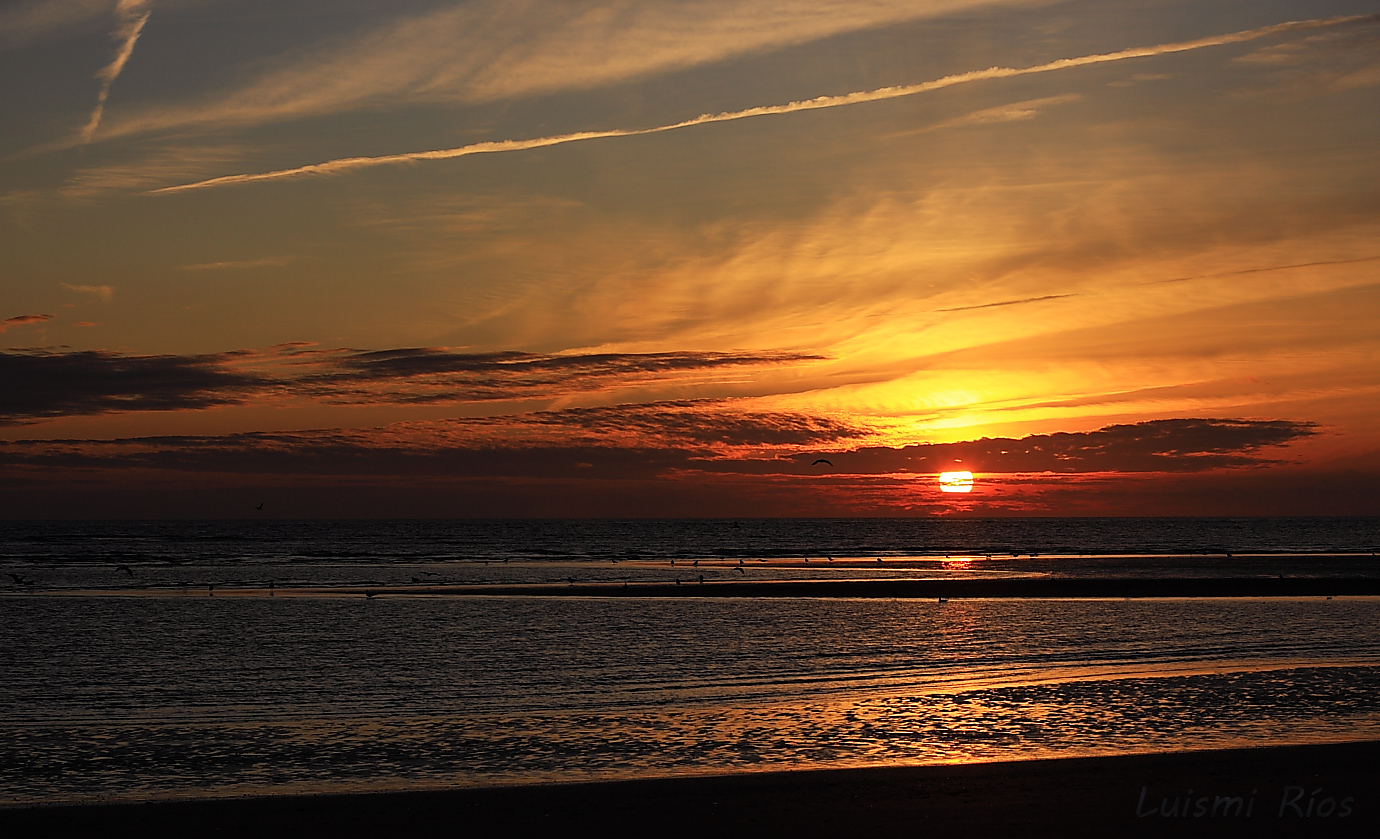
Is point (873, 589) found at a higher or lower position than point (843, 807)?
lower

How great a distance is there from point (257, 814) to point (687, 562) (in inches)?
3229

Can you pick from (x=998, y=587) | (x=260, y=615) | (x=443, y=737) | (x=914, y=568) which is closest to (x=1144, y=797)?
(x=443, y=737)

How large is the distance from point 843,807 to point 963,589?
4919 cm

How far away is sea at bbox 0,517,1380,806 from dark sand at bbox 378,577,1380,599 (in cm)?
364

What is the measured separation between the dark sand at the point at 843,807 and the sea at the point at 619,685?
98cm

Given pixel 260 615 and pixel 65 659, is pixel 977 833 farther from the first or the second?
pixel 260 615

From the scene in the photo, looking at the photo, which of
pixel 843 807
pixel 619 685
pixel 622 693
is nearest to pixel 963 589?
pixel 619 685

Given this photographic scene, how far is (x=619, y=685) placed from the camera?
86.9 feet

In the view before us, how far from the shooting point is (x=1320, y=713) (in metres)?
21.2

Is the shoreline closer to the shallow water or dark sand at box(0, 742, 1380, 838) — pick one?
the shallow water

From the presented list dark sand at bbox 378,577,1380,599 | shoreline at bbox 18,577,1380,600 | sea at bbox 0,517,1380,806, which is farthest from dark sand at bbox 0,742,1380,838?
dark sand at bbox 378,577,1380,599

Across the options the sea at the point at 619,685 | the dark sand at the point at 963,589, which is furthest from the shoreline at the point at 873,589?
the sea at the point at 619,685

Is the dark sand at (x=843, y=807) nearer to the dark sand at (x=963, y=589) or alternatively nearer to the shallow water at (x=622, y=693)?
the shallow water at (x=622, y=693)

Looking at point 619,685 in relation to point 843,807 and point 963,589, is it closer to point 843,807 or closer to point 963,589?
point 843,807
